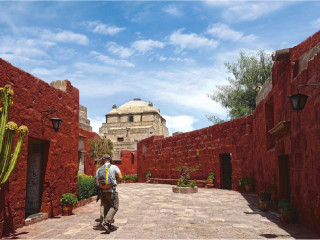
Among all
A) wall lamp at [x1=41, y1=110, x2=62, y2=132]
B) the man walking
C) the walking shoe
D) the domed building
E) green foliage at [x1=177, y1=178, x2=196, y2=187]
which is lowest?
the walking shoe

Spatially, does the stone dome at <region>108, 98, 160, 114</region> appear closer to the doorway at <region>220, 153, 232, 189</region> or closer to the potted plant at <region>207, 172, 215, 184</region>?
the doorway at <region>220, 153, 232, 189</region>

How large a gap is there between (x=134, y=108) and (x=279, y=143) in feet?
130

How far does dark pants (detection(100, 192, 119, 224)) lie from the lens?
19.2 ft

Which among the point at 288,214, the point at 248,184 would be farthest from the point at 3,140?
the point at 248,184

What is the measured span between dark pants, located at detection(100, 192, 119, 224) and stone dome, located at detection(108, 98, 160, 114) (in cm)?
3893

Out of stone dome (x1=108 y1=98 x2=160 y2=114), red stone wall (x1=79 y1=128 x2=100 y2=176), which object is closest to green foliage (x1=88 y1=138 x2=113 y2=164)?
red stone wall (x1=79 y1=128 x2=100 y2=176)

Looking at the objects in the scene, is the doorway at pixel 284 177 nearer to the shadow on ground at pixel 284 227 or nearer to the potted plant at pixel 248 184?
the shadow on ground at pixel 284 227

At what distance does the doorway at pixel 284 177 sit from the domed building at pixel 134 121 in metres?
31.5

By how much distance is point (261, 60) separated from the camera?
23.5 meters

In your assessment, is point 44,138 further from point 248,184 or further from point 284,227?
point 248,184

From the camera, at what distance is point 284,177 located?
7980 millimetres

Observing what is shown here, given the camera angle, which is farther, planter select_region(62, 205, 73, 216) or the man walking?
planter select_region(62, 205, 73, 216)

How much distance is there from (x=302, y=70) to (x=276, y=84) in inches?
84.5

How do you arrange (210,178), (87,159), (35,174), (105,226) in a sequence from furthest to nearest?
(87,159), (210,178), (35,174), (105,226)
